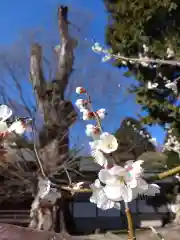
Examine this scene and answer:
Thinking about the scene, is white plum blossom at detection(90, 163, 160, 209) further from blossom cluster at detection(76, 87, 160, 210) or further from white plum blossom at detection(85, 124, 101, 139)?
white plum blossom at detection(85, 124, 101, 139)

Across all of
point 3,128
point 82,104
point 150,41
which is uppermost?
point 150,41

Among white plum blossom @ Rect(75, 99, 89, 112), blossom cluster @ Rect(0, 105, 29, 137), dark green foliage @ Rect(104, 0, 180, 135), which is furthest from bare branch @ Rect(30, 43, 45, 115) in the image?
blossom cluster @ Rect(0, 105, 29, 137)

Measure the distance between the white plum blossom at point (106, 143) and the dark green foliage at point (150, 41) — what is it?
4.69 m

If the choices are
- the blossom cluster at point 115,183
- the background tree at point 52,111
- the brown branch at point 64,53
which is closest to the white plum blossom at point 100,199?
the blossom cluster at point 115,183

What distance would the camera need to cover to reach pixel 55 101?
5.21m

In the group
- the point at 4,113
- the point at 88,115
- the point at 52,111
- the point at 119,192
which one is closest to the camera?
the point at 119,192

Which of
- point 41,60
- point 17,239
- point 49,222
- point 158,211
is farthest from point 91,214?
point 17,239

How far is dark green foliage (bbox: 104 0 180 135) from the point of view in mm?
5375

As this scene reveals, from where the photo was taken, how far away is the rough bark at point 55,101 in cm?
491

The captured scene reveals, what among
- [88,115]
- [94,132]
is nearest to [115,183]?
[94,132]

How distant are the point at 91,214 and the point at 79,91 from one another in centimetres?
643

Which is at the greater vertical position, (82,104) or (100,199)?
(82,104)

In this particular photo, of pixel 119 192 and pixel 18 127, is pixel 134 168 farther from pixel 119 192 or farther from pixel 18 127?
pixel 18 127

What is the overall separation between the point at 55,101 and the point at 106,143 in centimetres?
465
